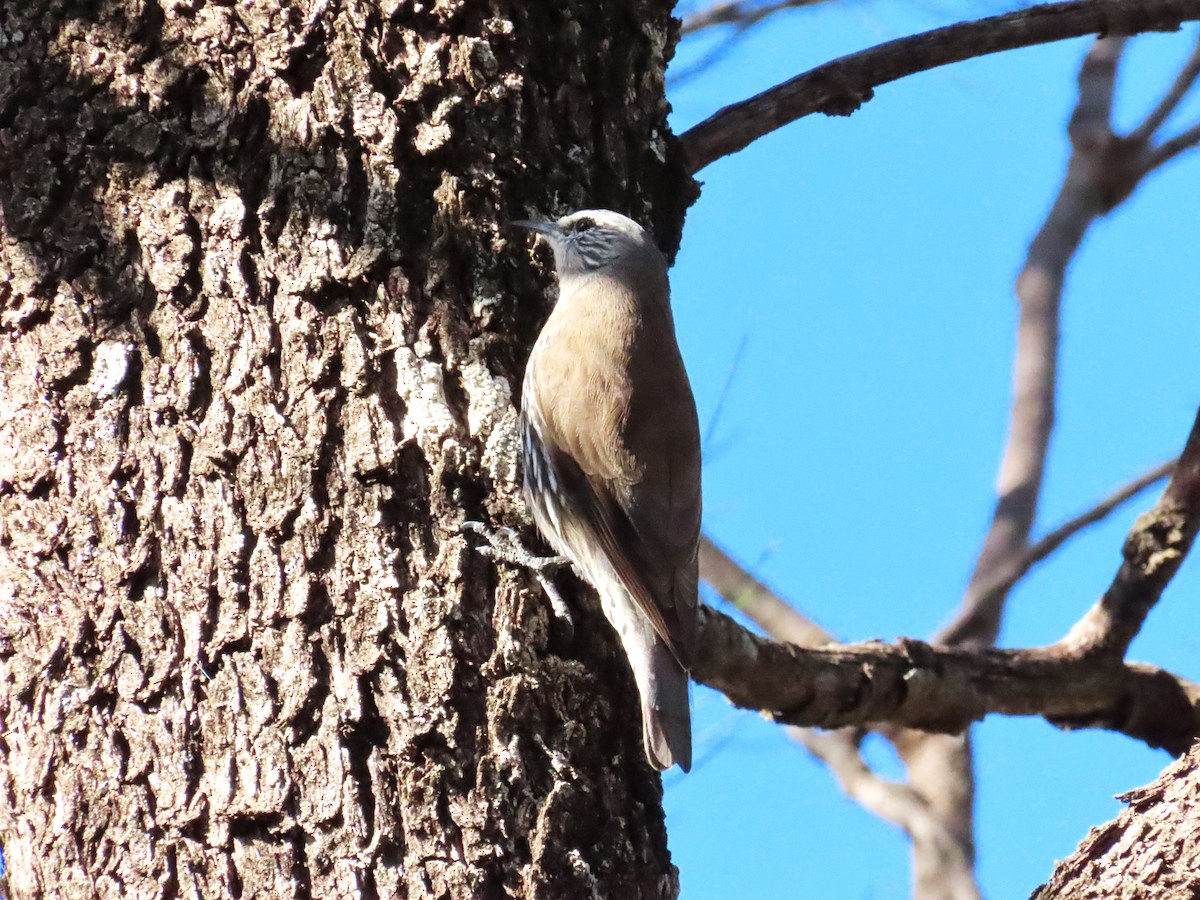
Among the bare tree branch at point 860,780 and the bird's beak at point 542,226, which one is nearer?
the bird's beak at point 542,226

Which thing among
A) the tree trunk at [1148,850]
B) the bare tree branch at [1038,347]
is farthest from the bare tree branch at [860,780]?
the tree trunk at [1148,850]

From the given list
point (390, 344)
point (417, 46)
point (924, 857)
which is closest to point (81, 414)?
point (390, 344)

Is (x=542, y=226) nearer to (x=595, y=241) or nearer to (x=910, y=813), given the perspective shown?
(x=595, y=241)

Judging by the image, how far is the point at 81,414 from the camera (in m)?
2.34

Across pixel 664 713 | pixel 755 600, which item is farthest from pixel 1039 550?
pixel 664 713

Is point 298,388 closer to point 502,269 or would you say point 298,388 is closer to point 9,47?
point 502,269

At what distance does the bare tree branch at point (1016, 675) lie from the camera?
11.0ft

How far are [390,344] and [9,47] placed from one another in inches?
35.9

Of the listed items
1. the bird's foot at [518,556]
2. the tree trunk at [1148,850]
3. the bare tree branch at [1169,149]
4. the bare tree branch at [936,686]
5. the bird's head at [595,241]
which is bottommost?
the tree trunk at [1148,850]

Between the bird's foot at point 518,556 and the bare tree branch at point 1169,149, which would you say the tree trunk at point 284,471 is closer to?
the bird's foot at point 518,556

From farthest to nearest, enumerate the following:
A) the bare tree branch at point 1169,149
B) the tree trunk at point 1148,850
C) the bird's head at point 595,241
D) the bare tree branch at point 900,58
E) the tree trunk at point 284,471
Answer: the bare tree branch at point 1169,149 → the bare tree branch at point 900,58 → the bird's head at point 595,241 → the tree trunk at point 284,471 → the tree trunk at point 1148,850

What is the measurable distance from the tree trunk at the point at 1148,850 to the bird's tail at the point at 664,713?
2.42 feet

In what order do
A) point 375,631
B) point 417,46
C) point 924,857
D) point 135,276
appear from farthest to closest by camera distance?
point 924,857
point 417,46
point 135,276
point 375,631

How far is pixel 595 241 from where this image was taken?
3.14m
